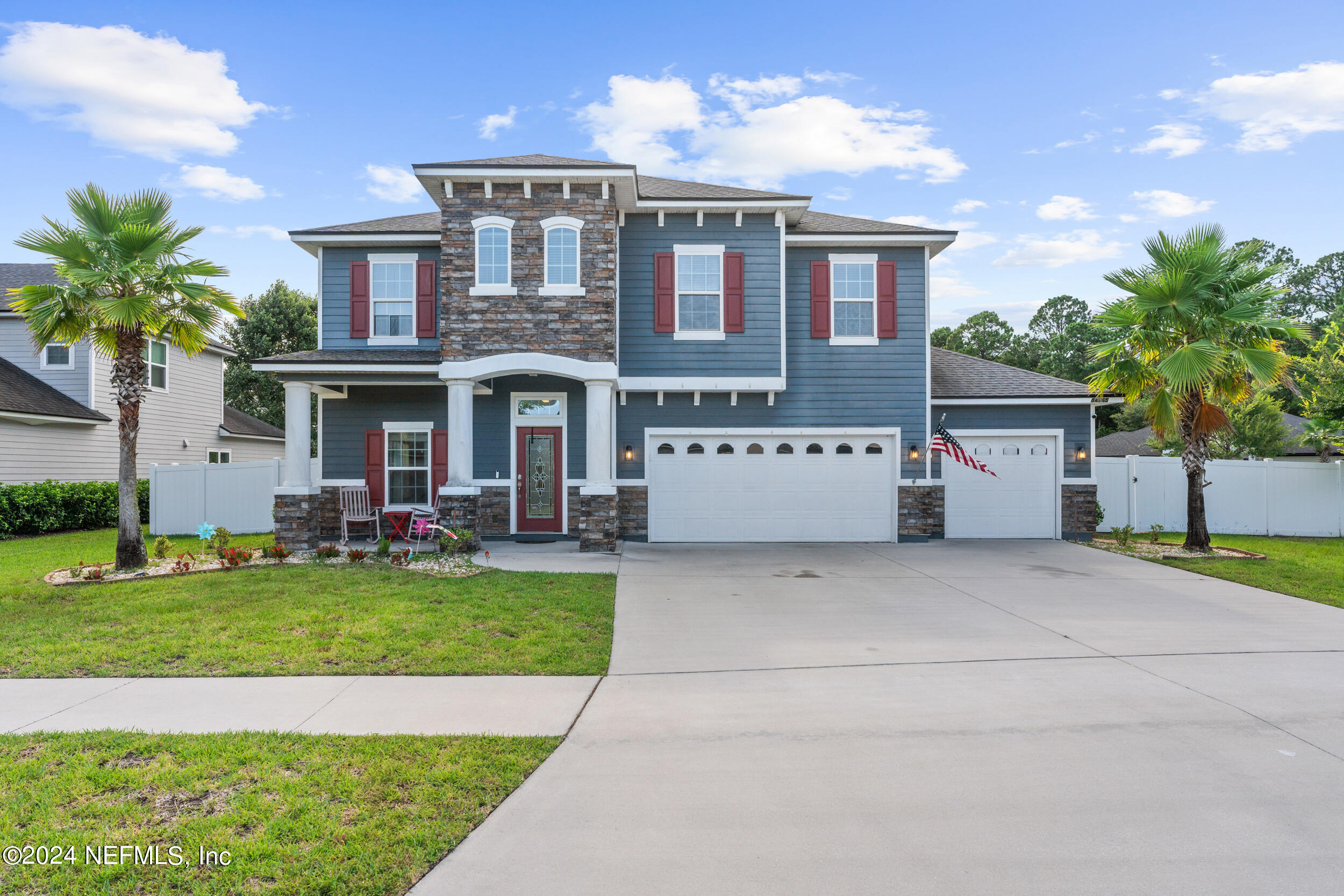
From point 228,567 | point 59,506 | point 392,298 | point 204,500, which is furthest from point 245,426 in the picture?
point 228,567

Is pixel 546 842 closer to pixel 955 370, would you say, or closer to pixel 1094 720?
pixel 1094 720

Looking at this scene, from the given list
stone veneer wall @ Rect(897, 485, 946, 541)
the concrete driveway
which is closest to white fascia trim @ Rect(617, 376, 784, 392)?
stone veneer wall @ Rect(897, 485, 946, 541)

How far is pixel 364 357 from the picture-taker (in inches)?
506

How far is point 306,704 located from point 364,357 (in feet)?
30.2

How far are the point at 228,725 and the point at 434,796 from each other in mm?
1947

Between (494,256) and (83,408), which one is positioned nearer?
(494,256)

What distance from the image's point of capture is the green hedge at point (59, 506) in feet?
49.1

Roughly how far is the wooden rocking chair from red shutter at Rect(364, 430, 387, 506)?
0.14 metres

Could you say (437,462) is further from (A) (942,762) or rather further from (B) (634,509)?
(A) (942,762)

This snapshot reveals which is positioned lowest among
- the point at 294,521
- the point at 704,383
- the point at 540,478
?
the point at 294,521

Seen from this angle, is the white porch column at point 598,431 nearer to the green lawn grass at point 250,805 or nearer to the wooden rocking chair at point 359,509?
the wooden rocking chair at point 359,509

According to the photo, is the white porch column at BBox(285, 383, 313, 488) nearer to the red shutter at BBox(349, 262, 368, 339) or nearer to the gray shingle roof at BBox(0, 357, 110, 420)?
the red shutter at BBox(349, 262, 368, 339)

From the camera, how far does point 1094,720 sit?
4.75 m

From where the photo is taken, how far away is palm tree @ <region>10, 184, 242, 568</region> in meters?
9.90
